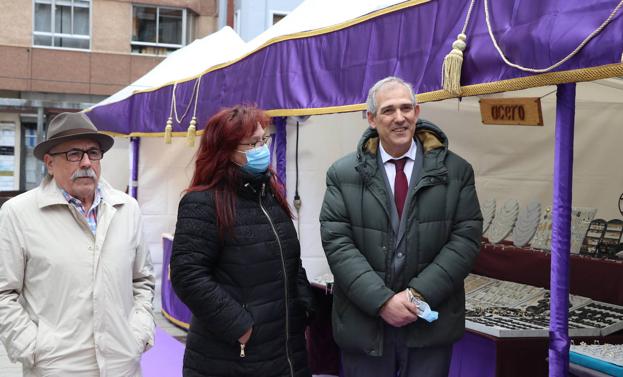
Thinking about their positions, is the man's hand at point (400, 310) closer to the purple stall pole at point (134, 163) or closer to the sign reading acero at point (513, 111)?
the sign reading acero at point (513, 111)

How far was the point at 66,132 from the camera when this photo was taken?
248 cm

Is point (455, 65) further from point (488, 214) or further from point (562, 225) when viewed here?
point (488, 214)

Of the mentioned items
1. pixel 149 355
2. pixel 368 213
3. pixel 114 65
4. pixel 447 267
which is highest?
pixel 114 65

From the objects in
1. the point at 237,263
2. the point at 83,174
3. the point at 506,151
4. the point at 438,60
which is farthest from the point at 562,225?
the point at 506,151

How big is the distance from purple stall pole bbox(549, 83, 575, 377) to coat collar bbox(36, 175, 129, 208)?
1557 millimetres

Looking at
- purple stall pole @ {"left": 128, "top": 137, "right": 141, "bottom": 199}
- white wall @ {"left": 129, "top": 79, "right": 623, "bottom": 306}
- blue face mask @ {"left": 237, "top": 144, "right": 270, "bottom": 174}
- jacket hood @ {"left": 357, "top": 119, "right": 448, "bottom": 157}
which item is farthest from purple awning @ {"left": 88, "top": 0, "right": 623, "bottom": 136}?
purple stall pole @ {"left": 128, "top": 137, "right": 141, "bottom": 199}

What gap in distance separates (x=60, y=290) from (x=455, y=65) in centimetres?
165

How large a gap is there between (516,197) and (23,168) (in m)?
18.2

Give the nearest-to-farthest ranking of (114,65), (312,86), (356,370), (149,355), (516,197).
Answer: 1. (356,370)
2. (312,86)
3. (516,197)
4. (149,355)
5. (114,65)

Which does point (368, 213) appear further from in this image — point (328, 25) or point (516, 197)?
point (516, 197)

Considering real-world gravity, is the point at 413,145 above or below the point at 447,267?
above

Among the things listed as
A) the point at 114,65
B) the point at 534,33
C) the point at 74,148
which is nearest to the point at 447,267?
the point at 534,33

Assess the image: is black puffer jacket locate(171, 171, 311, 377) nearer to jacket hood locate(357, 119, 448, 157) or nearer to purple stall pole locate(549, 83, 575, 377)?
jacket hood locate(357, 119, 448, 157)

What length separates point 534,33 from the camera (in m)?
2.42
